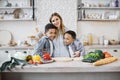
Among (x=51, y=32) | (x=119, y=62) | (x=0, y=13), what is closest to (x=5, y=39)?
(x=0, y=13)

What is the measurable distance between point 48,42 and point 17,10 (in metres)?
2.29

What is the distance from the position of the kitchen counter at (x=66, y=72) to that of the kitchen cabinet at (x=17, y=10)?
2969mm

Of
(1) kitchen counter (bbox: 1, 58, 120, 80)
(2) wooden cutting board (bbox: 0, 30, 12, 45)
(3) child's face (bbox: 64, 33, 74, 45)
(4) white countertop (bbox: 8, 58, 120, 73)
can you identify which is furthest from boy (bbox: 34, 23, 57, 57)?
(2) wooden cutting board (bbox: 0, 30, 12, 45)

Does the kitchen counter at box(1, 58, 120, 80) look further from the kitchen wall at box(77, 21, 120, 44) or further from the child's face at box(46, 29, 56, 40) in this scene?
the kitchen wall at box(77, 21, 120, 44)

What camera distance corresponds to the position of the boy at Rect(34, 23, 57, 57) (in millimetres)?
3125

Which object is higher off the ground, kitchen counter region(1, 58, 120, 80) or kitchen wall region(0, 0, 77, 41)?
kitchen wall region(0, 0, 77, 41)

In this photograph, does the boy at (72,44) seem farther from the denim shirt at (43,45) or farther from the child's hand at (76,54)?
the denim shirt at (43,45)

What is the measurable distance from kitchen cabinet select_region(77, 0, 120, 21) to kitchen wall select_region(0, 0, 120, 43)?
0.15m

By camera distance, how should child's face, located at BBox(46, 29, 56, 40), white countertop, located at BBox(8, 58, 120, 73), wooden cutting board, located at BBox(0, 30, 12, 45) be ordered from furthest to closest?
wooden cutting board, located at BBox(0, 30, 12, 45) < child's face, located at BBox(46, 29, 56, 40) < white countertop, located at BBox(8, 58, 120, 73)

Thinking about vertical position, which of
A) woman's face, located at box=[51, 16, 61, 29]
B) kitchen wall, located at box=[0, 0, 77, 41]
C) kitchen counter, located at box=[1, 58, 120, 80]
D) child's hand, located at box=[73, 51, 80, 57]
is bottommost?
kitchen counter, located at box=[1, 58, 120, 80]

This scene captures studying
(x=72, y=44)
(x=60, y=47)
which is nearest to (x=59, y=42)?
(x=60, y=47)

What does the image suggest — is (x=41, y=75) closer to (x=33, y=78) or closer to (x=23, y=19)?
(x=33, y=78)

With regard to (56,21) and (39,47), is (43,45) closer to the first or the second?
(39,47)

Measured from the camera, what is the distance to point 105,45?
5012mm
